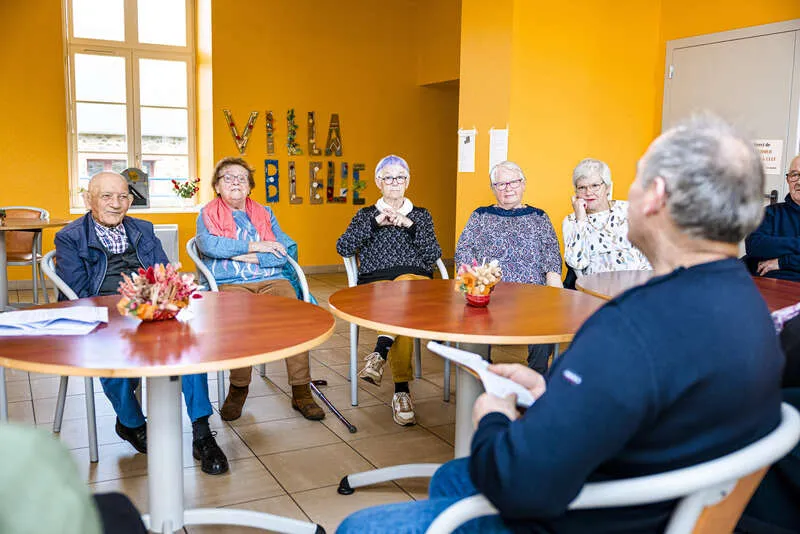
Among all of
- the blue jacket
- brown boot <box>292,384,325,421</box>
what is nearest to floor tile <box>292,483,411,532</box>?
brown boot <box>292,384,325,421</box>

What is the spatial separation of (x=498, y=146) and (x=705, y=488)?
4.35 m

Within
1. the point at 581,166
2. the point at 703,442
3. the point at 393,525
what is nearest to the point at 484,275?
the point at 393,525

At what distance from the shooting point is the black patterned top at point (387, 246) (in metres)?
3.88

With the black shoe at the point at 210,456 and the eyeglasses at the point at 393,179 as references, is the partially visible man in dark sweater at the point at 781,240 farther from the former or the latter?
the black shoe at the point at 210,456

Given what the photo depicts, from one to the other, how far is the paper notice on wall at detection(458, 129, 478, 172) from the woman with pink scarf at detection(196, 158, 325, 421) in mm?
2026

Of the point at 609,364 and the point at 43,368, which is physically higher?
the point at 609,364

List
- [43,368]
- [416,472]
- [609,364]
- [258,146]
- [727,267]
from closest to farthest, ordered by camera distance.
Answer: [609,364], [727,267], [43,368], [416,472], [258,146]

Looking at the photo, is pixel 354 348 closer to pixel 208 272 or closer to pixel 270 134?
pixel 208 272

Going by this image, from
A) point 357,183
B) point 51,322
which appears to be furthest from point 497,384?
point 357,183

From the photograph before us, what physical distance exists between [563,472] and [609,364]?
0.17 metres

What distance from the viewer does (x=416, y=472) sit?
2.70m

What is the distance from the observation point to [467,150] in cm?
555

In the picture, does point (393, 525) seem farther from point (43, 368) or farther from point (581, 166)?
point (581, 166)

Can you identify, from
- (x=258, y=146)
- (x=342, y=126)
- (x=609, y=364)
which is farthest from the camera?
(x=342, y=126)
